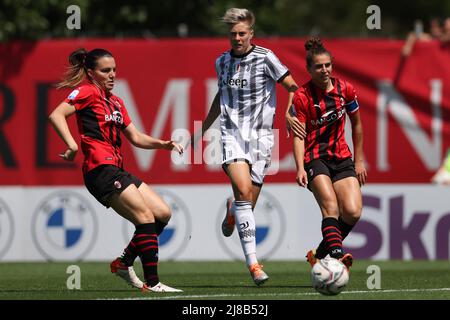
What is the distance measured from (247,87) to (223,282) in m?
1.87

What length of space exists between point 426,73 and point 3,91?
547 centimetres

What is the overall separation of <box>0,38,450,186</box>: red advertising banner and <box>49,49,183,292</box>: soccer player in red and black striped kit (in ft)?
16.9

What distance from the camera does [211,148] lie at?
13062 millimetres

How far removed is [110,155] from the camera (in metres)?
9.86

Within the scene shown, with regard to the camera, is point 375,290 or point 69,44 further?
point 69,44

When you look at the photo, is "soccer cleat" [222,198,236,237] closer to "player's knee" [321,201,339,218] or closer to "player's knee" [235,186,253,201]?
"player's knee" [235,186,253,201]

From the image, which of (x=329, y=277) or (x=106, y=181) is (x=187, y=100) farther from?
(x=329, y=277)

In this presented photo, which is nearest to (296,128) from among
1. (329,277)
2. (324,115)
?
(324,115)

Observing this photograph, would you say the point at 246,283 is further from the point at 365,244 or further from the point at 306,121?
the point at 365,244

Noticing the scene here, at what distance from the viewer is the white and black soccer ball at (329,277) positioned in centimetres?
901
